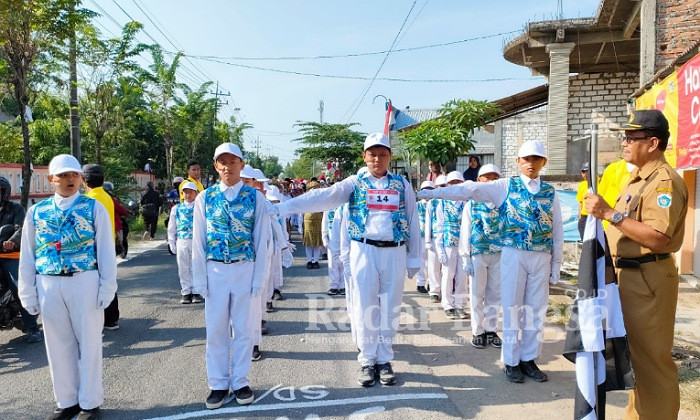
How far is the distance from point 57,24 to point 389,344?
8.61m

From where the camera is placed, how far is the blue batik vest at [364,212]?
4.60m

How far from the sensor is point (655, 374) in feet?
10.4

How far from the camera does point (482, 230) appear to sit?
5734 millimetres

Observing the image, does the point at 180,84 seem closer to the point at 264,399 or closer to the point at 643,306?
the point at 264,399

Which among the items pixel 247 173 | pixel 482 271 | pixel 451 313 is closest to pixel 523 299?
pixel 482 271

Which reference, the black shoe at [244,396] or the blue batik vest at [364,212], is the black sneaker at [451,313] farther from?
the black shoe at [244,396]

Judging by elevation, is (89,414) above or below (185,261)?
below

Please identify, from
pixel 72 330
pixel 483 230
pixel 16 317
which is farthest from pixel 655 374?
pixel 16 317

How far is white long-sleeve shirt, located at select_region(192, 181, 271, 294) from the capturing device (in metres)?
4.12

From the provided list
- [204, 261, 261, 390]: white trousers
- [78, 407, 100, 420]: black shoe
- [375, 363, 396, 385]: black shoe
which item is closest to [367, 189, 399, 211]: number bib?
[204, 261, 261, 390]: white trousers

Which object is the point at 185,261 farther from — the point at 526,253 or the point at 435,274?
the point at 526,253

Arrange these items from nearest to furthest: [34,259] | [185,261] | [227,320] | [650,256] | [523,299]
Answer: [650,256] < [34,259] < [227,320] < [523,299] < [185,261]

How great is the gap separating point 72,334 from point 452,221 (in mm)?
4858

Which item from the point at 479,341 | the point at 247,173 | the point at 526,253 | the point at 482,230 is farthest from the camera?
the point at 247,173
